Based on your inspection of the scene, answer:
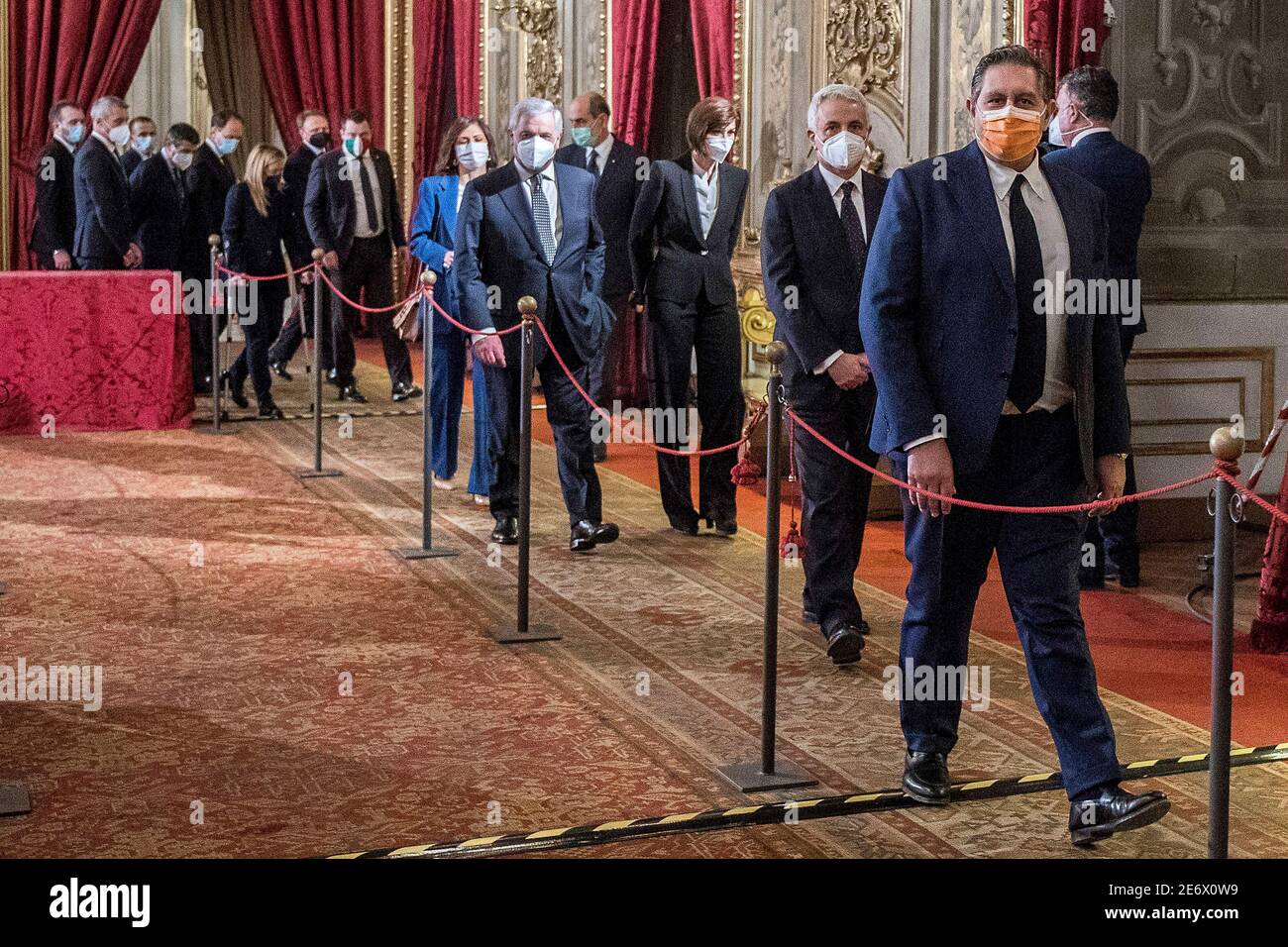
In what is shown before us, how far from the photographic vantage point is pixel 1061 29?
7.61 metres

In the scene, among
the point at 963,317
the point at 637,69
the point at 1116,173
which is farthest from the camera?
the point at 637,69

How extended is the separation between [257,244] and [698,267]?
16.3 feet

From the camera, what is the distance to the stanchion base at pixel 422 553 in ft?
25.1

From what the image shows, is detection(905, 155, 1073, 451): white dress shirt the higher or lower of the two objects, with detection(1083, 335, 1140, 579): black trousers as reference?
higher

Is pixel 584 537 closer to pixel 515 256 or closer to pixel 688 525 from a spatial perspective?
pixel 688 525

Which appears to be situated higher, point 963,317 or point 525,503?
point 963,317

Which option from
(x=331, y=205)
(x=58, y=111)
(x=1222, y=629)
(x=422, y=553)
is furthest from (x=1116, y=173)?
(x=58, y=111)

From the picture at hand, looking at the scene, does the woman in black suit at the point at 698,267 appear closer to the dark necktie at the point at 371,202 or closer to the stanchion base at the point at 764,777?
the stanchion base at the point at 764,777

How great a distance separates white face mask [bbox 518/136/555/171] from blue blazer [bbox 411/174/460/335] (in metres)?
1.39

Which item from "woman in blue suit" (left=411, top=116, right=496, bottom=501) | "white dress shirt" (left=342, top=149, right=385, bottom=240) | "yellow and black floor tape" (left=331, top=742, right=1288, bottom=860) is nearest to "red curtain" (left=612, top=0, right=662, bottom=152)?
"white dress shirt" (left=342, top=149, right=385, bottom=240)

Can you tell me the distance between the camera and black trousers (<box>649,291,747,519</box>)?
313 inches

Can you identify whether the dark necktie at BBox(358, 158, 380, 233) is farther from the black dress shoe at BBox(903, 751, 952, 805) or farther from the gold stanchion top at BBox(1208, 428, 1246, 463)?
the gold stanchion top at BBox(1208, 428, 1246, 463)

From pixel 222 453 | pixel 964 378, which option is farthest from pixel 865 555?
pixel 222 453

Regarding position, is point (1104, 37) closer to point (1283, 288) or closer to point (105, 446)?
point (1283, 288)
